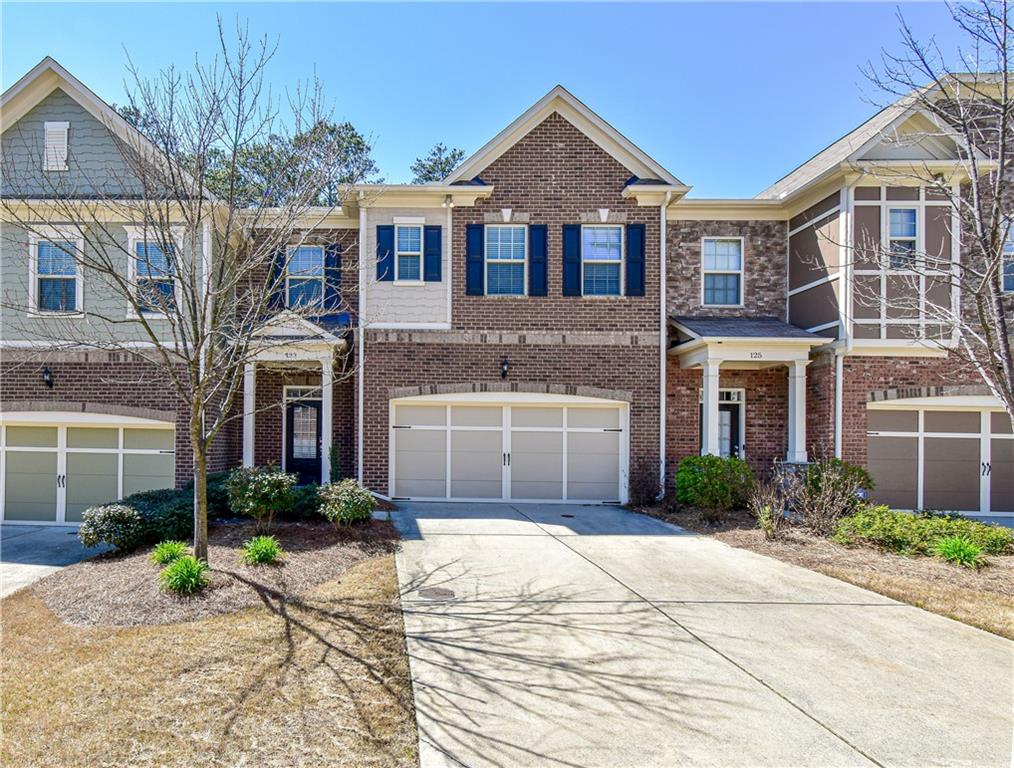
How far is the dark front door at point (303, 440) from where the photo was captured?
12977 mm

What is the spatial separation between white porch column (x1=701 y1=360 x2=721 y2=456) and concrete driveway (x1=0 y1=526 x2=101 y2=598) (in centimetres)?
1115

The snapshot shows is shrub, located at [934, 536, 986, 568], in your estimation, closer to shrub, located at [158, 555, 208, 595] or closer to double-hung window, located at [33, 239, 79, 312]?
shrub, located at [158, 555, 208, 595]

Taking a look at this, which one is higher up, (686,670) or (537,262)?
(537,262)

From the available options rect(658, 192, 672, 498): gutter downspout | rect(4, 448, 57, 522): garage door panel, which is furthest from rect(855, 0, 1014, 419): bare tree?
rect(4, 448, 57, 522): garage door panel

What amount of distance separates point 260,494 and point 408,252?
6151 millimetres

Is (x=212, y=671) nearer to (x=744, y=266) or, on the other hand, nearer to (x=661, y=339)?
(x=661, y=339)

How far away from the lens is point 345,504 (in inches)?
336

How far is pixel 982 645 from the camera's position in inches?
198

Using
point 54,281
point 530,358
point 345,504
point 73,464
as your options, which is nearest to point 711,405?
point 530,358

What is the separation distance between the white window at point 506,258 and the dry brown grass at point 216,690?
26.7ft

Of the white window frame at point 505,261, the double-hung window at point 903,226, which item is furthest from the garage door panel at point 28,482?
the double-hung window at point 903,226

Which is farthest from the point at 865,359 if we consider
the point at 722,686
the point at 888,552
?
the point at 722,686

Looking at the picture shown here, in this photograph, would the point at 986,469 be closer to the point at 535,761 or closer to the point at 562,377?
the point at 562,377

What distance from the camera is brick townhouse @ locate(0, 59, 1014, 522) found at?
1143 cm
